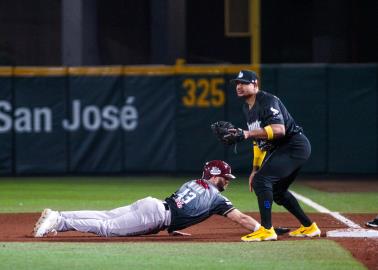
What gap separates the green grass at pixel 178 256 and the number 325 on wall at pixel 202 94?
9.46m

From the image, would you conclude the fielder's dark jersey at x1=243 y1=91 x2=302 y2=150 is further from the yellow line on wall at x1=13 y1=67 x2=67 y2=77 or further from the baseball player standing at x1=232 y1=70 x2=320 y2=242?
the yellow line on wall at x1=13 y1=67 x2=67 y2=77

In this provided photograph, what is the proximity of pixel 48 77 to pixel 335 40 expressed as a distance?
16071mm

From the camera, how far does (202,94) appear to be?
18875 millimetres

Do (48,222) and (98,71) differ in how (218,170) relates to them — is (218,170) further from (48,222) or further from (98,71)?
(98,71)

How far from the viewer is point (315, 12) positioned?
3438 cm

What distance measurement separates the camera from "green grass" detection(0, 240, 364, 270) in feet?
26.1

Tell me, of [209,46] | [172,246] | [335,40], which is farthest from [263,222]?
[209,46]

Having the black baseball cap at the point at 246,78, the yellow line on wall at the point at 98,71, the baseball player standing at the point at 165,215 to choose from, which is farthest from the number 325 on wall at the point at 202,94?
the black baseball cap at the point at 246,78

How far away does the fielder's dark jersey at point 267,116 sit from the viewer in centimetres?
961

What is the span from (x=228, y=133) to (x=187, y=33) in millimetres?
27027

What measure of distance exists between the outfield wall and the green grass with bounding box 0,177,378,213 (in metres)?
0.41

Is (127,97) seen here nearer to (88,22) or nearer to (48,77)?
(48,77)

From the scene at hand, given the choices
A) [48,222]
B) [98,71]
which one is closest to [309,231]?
[48,222]

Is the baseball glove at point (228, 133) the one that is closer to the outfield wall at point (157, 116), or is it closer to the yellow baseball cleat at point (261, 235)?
the yellow baseball cleat at point (261, 235)
